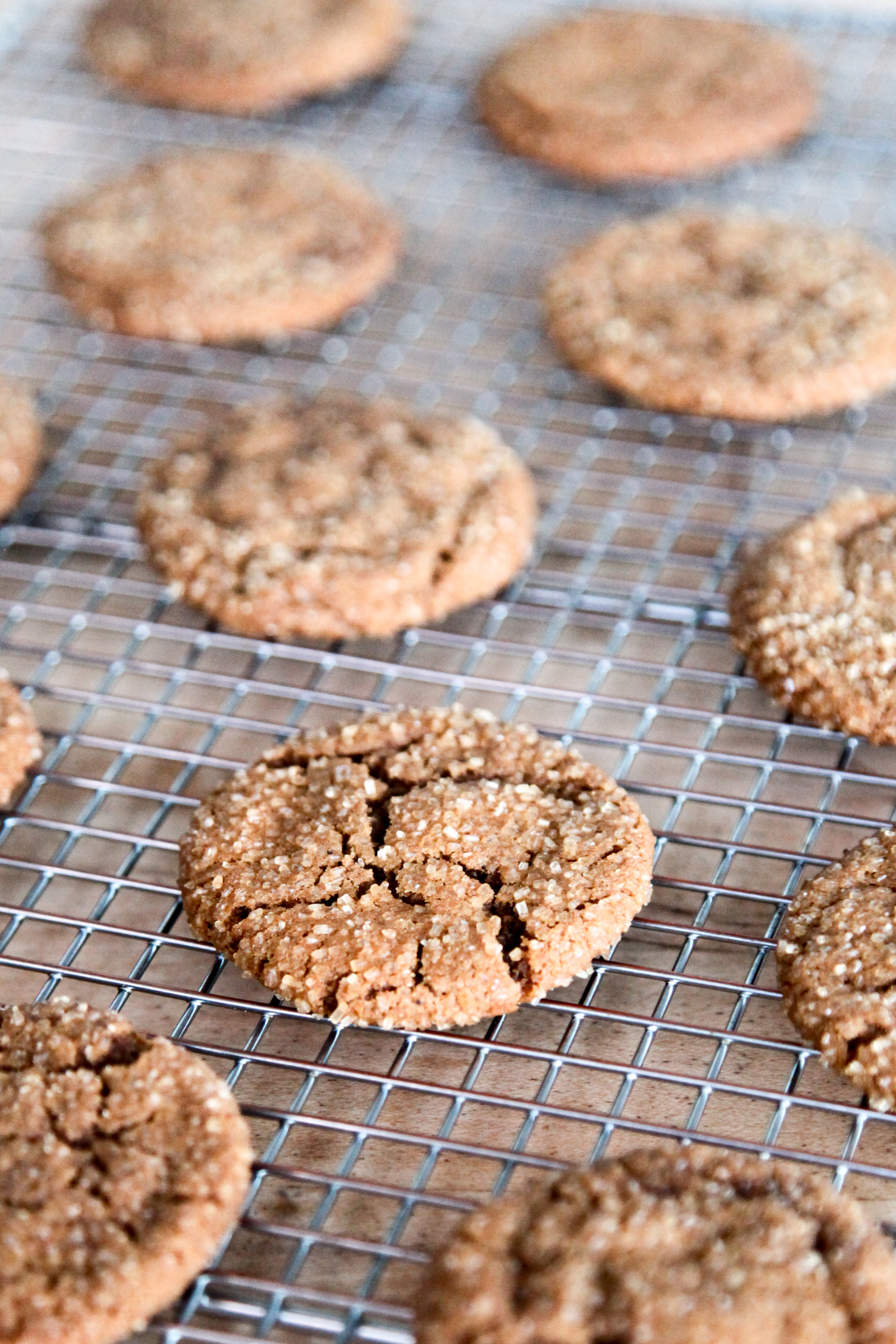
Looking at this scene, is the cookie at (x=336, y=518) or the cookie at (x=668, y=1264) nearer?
the cookie at (x=668, y=1264)

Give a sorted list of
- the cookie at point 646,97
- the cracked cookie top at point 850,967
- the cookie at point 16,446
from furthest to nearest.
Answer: the cookie at point 646,97, the cookie at point 16,446, the cracked cookie top at point 850,967

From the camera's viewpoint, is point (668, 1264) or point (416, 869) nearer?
point (668, 1264)

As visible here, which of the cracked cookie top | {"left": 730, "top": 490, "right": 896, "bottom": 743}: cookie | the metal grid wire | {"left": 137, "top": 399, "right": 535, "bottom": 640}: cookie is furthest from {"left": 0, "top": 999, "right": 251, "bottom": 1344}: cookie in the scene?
{"left": 730, "top": 490, "right": 896, "bottom": 743}: cookie

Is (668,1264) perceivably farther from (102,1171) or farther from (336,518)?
(336,518)

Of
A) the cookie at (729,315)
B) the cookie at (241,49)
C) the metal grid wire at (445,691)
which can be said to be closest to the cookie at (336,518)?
the metal grid wire at (445,691)

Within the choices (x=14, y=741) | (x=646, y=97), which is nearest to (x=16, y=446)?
(x=14, y=741)

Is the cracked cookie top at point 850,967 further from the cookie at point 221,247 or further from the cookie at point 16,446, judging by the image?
the cookie at point 221,247

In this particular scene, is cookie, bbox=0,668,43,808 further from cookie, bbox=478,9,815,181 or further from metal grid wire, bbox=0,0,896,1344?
cookie, bbox=478,9,815,181
